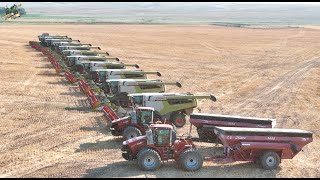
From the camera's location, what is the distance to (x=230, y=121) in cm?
1827

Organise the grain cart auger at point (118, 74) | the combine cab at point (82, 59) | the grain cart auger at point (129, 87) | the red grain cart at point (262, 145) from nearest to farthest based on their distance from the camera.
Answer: the red grain cart at point (262, 145)
the grain cart auger at point (129, 87)
the grain cart auger at point (118, 74)
the combine cab at point (82, 59)

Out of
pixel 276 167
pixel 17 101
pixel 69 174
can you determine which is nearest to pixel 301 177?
pixel 276 167

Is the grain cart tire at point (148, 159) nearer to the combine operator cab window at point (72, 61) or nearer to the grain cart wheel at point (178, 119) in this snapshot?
the grain cart wheel at point (178, 119)

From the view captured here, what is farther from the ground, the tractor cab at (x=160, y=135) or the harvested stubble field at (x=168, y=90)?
the tractor cab at (x=160, y=135)

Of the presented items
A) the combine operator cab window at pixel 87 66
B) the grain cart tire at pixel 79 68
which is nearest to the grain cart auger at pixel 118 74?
the combine operator cab window at pixel 87 66

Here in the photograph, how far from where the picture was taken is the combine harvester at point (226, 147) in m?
15.1

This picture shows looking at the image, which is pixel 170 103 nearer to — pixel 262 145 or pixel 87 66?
pixel 262 145

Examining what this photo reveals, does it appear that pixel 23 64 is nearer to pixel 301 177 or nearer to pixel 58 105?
pixel 58 105

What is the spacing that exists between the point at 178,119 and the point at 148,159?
241 inches

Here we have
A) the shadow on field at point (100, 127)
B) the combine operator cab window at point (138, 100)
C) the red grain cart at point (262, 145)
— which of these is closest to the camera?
the red grain cart at point (262, 145)

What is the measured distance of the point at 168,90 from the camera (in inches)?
1169

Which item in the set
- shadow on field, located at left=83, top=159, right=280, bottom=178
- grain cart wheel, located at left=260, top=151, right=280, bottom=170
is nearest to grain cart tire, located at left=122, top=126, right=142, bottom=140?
shadow on field, located at left=83, top=159, right=280, bottom=178

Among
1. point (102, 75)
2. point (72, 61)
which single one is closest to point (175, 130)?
point (102, 75)

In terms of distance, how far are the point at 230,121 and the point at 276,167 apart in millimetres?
3145
